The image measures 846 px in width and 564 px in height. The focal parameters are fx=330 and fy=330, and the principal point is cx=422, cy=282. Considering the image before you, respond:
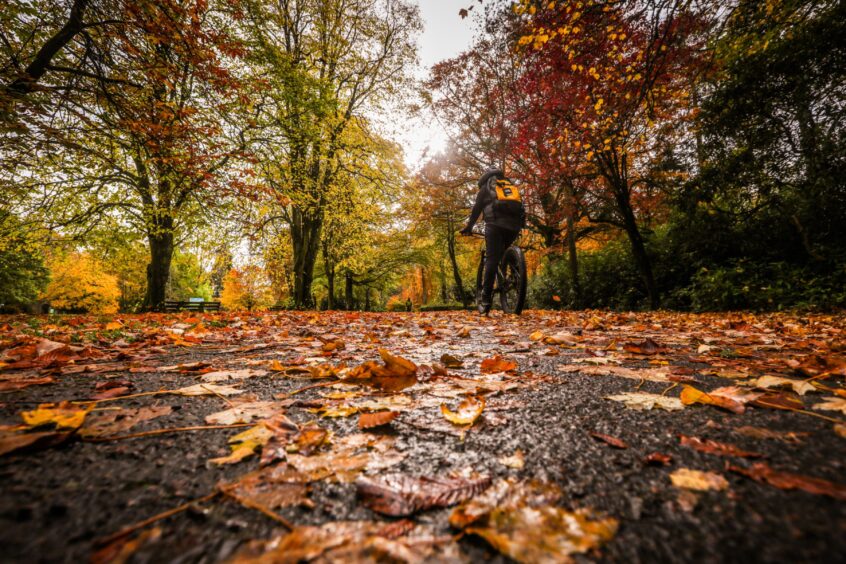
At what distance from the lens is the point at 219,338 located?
3018 mm

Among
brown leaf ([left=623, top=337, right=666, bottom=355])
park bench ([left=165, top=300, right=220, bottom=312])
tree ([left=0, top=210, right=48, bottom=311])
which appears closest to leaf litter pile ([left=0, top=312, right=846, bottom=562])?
brown leaf ([left=623, top=337, right=666, bottom=355])

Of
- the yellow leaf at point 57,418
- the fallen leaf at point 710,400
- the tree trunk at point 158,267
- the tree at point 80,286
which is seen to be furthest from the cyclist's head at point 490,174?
the tree at point 80,286

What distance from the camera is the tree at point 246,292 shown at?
26.4 m

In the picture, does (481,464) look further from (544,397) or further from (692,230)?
(692,230)

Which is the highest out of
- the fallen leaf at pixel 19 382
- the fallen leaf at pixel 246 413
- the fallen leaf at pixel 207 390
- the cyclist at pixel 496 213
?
the cyclist at pixel 496 213

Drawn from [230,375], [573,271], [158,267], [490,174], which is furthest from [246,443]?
[158,267]

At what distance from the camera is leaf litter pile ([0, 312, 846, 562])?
20.6 inches

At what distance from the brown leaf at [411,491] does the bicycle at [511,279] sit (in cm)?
433

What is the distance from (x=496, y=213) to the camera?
→ 5.02 m

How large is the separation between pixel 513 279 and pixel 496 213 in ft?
3.68

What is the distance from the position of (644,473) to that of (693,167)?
9.91 m

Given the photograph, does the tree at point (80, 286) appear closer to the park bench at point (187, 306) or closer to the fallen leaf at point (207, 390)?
the park bench at point (187, 306)

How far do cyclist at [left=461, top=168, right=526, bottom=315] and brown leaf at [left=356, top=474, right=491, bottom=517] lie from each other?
4541mm

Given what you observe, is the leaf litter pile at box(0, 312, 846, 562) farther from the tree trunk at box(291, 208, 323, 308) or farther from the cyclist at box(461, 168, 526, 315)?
the tree trunk at box(291, 208, 323, 308)
